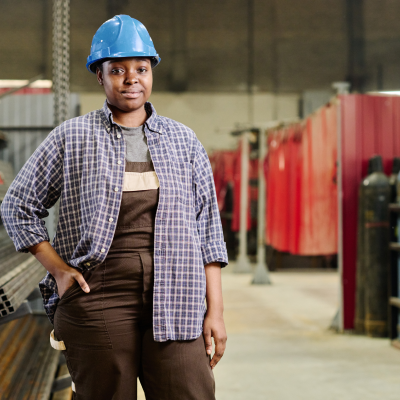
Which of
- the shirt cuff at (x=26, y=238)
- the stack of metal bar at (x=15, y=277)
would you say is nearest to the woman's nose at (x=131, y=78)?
the shirt cuff at (x=26, y=238)

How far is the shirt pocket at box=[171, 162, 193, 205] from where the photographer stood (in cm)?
124

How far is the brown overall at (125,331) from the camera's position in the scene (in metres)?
1.17

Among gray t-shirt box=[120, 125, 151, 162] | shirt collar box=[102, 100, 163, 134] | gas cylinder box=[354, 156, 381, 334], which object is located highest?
shirt collar box=[102, 100, 163, 134]

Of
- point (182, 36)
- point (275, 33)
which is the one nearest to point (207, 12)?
point (182, 36)

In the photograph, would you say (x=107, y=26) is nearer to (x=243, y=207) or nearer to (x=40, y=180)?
(x=40, y=180)

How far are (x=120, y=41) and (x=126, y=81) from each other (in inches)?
3.8

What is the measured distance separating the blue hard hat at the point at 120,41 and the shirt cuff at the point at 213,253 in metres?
0.51

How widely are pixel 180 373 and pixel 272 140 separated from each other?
6.32 meters

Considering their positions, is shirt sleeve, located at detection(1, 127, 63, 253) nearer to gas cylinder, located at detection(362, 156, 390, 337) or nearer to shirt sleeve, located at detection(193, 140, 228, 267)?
shirt sleeve, located at detection(193, 140, 228, 267)

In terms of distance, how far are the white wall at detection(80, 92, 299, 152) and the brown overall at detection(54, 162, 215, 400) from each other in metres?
10.3

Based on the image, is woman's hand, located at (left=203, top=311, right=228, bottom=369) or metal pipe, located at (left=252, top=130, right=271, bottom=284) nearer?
woman's hand, located at (left=203, top=311, right=228, bottom=369)

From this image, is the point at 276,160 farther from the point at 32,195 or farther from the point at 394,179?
the point at 32,195

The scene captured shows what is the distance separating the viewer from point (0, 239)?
11.7ft

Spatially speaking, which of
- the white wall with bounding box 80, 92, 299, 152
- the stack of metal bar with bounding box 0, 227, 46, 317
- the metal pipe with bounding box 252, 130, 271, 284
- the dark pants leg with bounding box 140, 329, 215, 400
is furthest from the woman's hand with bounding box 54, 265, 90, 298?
the white wall with bounding box 80, 92, 299, 152
